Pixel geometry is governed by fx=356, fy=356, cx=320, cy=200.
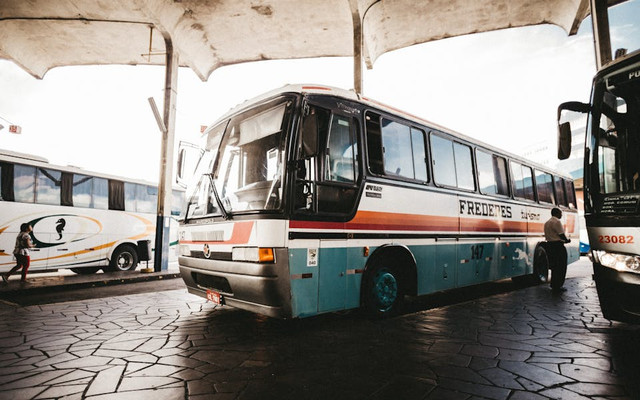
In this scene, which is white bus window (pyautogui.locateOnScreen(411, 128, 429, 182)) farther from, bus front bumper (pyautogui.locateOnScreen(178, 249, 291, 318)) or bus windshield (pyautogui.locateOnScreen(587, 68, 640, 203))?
bus front bumper (pyautogui.locateOnScreen(178, 249, 291, 318))

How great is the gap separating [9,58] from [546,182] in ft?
63.5

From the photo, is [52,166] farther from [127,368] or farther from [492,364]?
→ [492,364]

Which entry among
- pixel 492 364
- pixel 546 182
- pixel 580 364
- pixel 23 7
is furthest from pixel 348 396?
pixel 23 7

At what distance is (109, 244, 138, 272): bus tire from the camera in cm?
1234

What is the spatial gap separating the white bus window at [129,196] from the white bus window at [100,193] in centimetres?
68

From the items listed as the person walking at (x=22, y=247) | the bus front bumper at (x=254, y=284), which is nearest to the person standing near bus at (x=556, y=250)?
the bus front bumper at (x=254, y=284)

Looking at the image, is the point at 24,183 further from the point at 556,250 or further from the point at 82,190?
the point at 556,250

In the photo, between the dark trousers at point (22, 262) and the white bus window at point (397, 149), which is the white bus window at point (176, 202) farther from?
the white bus window at point (397, 149)

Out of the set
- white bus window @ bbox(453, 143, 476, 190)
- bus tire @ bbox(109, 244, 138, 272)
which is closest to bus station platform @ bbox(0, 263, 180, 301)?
bus tire @ bbox(109, 244, 138, 272)

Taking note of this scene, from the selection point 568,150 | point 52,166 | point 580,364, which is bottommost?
point 580,364

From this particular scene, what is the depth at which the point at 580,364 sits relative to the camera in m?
3.40

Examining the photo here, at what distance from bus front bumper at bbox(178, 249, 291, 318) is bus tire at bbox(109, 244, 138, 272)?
934 cm

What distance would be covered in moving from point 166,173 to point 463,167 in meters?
9.40

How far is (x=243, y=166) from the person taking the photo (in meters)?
4.72
